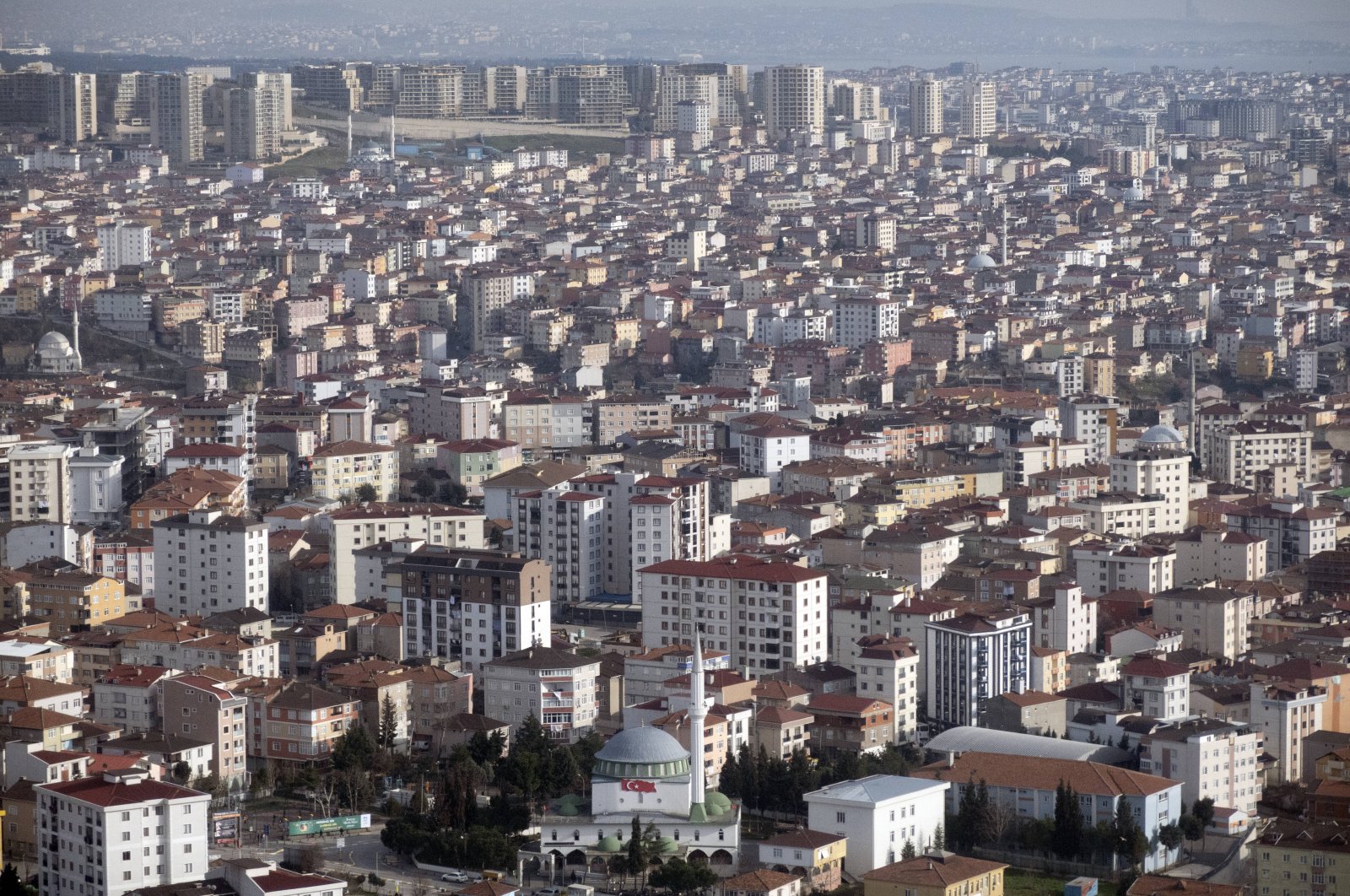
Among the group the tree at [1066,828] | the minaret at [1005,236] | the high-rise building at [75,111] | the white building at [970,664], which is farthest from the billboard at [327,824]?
the high-rise building at [75,111]

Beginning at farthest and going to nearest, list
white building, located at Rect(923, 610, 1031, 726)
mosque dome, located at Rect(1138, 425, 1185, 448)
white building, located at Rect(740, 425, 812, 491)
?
white building, located at Rect(740, 425, 812, 491) → mosque dome, located at Rect(1138, 425, 1185, 448) → white building, located at Rect(923, 610, 1031, 726)

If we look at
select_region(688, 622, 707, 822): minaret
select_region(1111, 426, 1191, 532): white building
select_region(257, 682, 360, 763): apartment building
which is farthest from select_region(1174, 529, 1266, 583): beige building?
select_region(257, 682, 360, 763): apartment building

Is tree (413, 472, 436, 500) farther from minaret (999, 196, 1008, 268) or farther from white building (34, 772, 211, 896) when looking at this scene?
minaret (999, 196, 1008, 268)

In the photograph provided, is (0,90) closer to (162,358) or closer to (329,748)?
(162,358)

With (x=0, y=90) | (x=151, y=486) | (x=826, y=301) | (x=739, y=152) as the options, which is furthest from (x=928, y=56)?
(x=151, y=486)

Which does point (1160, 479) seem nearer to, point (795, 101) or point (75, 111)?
point (75, 111)

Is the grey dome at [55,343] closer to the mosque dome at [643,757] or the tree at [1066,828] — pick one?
the mosque dome at [643,757]
